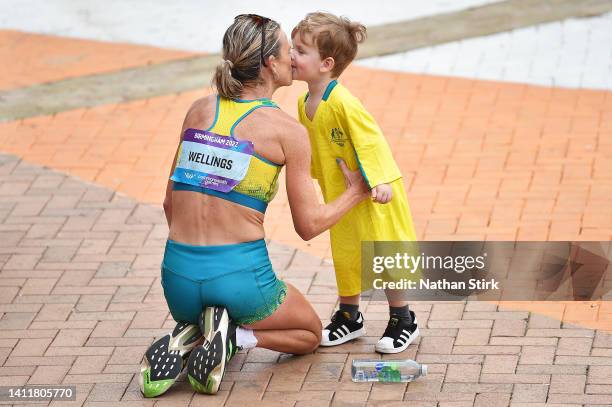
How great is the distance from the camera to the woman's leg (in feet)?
16.2

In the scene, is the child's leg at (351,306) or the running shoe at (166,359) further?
the child's leg at (351,306)

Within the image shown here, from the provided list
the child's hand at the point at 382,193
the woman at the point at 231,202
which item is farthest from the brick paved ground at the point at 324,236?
the child's hand at the point at 382,193

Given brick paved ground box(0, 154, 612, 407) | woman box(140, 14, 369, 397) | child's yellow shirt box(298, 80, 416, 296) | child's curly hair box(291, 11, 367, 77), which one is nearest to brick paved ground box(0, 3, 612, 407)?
brick paved ground box(0, 154, 612, 407)

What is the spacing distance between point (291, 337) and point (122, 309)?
1.10 meters

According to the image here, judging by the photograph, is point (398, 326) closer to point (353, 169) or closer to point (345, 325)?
point (345, 325)

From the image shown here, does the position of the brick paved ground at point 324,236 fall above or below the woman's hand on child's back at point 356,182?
below

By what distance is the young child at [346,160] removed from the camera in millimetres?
4910

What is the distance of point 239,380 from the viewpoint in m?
4.98

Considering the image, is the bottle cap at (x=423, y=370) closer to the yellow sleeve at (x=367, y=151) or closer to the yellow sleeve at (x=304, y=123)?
the yellow sleeve at (x=367, y=151)

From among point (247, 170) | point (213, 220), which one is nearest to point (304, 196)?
point (247, 170)

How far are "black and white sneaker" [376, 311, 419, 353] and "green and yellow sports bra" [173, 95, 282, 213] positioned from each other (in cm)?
87

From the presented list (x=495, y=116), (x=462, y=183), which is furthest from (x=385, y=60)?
(x=462, y=183)

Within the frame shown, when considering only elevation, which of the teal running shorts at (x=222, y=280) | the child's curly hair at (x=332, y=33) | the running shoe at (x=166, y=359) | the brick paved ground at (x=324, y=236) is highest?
the child's curly hair at (x=332, y=33)

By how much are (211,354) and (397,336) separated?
908 mm
